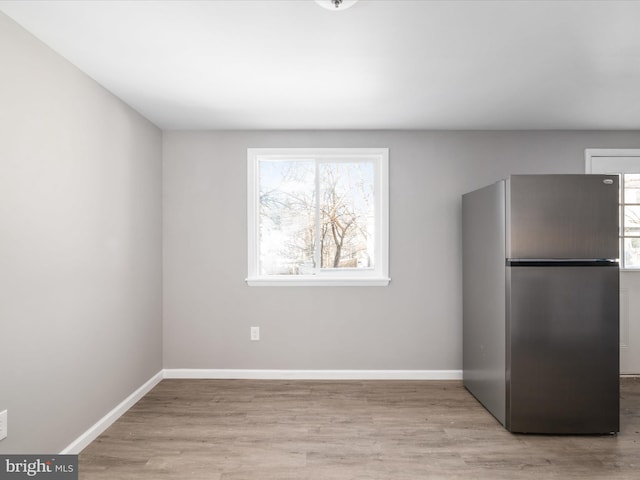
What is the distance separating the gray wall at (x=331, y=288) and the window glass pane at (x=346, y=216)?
0.78ft

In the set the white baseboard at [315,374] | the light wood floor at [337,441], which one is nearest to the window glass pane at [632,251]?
the light wood floor at [337,441]

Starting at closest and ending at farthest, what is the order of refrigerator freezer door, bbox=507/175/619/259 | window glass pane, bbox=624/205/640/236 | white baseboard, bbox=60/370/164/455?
white baseboard, bbox=60/370/164/455 → refrigerator freezer door, bbox=507/175/619/259 → window glass pane, bbox=624/205/640/236

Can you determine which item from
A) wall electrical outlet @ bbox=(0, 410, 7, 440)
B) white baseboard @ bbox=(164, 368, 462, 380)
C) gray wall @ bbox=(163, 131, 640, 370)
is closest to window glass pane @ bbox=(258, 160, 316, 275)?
gray wall @ bbox=(163, 131, 640, 370)

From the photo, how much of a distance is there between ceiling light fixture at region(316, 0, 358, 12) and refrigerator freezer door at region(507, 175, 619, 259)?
5.41 ft

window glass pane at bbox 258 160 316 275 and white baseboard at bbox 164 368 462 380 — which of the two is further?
window glass pane at bbox 258 160 316 275

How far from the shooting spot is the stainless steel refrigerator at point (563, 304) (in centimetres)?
273

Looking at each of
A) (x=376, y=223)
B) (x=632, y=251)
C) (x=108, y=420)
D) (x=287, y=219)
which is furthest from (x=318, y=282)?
(x=632, y=251)

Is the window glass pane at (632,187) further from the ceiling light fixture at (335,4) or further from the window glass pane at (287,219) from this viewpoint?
the ceiling light fixture at (335,4)

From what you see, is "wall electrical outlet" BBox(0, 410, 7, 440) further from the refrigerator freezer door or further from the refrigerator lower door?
the refrigerator freezer door

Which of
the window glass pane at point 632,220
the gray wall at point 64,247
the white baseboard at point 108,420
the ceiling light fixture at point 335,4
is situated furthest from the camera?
the window glass pane at point 632,220

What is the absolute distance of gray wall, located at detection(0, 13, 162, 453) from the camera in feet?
6.50

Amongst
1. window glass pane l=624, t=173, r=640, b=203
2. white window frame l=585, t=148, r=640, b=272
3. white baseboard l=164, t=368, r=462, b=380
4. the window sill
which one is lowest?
white baseboard l=164, t=368, r=462, b=380

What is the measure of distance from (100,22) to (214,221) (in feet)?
6.92

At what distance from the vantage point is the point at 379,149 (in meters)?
3.87
